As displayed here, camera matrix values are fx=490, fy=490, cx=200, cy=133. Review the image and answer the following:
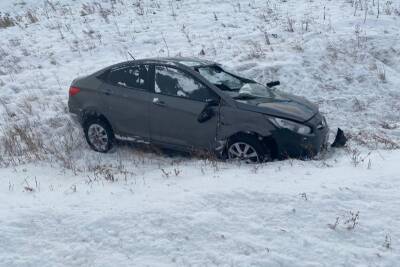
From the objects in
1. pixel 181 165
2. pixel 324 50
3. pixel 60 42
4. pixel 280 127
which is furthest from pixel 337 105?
pixel 60 42

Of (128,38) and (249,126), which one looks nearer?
Result: (249,126)

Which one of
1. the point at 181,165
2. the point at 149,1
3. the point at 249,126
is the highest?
the point at 149,1

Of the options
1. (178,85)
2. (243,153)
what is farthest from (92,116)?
(243,153)

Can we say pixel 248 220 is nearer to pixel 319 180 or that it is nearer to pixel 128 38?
pixel 319 180

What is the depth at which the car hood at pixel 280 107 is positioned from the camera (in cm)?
691

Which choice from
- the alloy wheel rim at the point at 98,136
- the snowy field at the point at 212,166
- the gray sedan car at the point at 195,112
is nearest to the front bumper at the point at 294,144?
the gray sedan car at the point at 195,112

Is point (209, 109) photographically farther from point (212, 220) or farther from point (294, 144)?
point (212, 220)

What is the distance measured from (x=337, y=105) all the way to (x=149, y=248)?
6.46m

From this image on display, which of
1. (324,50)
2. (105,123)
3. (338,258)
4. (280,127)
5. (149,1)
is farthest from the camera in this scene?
(149,1)

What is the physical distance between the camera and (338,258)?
4.29 m

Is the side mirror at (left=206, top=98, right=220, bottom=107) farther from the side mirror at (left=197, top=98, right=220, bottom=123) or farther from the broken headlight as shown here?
the broken headlight

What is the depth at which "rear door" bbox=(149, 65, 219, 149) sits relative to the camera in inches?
283

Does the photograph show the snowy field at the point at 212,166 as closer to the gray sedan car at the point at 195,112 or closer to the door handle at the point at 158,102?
the gray sedan car at the point at 195,112

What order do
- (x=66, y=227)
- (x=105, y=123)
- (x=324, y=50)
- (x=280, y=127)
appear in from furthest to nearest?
(x=324, y=50)
(x=105, y=123)
(x=280, y=127)
(x=66, y=227)
